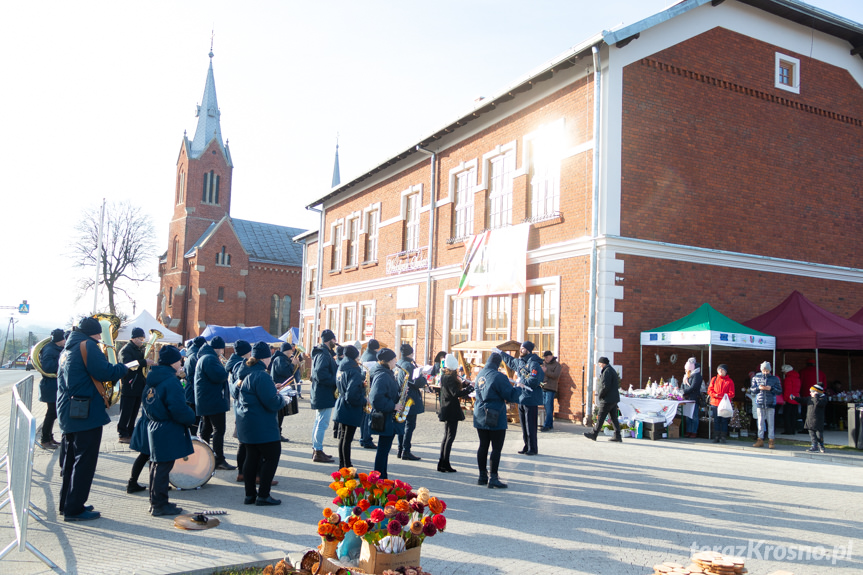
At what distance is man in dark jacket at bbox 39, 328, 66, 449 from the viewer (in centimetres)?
986

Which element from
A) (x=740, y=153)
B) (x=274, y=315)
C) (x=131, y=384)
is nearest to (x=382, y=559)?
(x=131, y=384)

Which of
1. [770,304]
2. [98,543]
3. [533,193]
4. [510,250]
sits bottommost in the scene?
[98,543]

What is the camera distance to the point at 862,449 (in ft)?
43.5

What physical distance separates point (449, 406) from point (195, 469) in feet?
11.3

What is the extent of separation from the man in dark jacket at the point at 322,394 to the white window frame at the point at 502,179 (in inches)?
387

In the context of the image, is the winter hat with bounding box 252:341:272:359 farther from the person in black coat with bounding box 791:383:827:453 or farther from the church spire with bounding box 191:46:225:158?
the church spire with bounding box 191:46:225:158

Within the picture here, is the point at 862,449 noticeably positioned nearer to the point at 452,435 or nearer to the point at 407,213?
the point at 452,435

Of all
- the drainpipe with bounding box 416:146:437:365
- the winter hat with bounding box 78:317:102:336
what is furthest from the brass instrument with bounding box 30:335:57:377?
the drainpipe with bounding box 416:146:437:365

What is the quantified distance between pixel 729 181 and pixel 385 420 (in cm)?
1270

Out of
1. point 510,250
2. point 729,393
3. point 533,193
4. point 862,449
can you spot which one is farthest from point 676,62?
point 862,449

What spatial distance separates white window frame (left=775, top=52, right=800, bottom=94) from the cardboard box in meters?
17.7

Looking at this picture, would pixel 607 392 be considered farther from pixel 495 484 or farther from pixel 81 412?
pixel 81 412

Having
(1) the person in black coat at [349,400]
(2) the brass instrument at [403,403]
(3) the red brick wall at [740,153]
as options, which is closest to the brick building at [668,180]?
(3) the red brick wall at [740,153]

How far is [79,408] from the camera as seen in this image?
21.4ft
